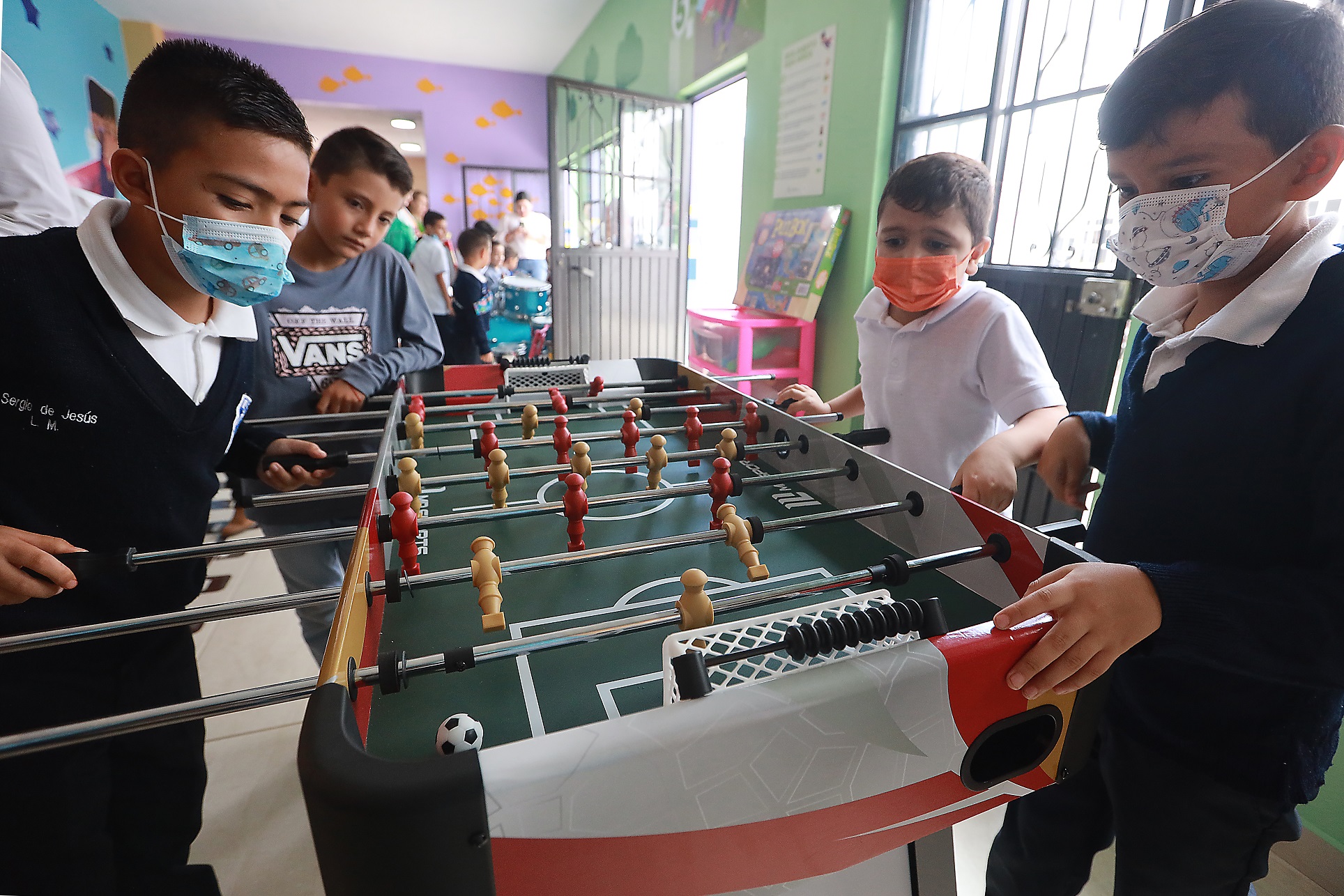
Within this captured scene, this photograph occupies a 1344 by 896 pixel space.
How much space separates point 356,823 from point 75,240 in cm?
95

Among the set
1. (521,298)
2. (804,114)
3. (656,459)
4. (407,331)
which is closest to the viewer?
(656,459)

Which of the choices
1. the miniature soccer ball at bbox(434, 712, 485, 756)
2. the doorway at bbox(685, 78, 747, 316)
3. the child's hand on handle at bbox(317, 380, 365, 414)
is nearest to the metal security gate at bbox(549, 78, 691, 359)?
the doorway at bbox(685, 78, 747, 316)

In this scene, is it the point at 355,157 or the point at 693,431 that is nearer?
the point at 693,431

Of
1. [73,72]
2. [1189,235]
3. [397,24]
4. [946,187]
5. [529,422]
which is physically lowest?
[529,422]

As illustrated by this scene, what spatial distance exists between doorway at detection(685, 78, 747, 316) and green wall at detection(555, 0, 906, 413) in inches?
7.4

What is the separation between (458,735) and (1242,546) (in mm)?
838

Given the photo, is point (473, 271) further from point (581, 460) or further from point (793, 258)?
point (581, 460)

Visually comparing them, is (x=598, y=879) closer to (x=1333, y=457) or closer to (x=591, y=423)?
(x=1333, y=457)

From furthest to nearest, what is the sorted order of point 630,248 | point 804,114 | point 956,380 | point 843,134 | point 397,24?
point 397,24, point 630,248, point 804,114, point 843,134, point 956,380

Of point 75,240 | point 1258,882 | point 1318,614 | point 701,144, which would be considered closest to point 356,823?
point 1318,614

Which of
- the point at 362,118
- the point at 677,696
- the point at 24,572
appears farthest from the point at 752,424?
the point at 362,118

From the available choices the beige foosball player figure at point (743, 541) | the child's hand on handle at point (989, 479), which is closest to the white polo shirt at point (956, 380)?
the child's hand on handle at point (989, 479)

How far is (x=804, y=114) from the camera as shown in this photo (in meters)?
2.80

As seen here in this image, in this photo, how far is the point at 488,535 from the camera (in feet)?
3.36
